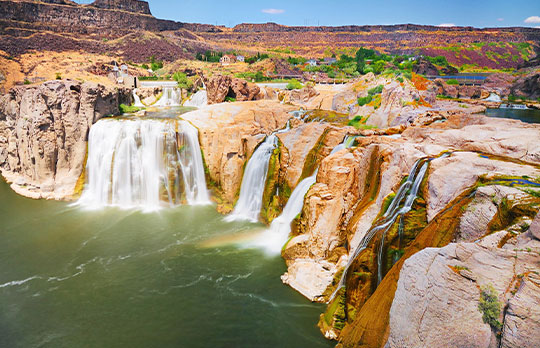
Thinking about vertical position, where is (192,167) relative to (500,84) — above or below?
below

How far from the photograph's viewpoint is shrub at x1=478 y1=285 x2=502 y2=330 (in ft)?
15.7

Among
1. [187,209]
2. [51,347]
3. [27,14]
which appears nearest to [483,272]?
[51,347]

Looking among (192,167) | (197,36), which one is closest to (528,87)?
(192,167)

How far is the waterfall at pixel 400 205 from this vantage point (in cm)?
892

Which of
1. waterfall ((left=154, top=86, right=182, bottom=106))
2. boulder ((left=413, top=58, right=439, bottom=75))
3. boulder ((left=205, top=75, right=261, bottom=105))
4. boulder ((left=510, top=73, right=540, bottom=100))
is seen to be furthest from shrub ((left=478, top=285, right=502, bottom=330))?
boulder ((left=413, top=58, right=439, bottom=75))

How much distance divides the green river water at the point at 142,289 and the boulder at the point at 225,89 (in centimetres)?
1627

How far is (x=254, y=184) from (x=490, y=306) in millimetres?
13778

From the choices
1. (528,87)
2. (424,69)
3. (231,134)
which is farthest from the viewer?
(424,69)

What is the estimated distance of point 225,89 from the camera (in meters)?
30.3

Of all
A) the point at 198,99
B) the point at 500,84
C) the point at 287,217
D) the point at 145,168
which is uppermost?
the point at 500,84

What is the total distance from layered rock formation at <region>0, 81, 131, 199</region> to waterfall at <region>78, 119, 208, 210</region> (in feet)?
5.21

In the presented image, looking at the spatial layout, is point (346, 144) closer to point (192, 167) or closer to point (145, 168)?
point (192, 167)

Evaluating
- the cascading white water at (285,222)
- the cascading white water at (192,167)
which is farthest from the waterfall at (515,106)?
the cascading white water at (192,167)

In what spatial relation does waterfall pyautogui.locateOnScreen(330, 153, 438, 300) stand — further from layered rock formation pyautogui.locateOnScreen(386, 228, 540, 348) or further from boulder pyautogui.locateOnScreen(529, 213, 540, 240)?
boulder pyautogui.locateOnScreen(529, 213, 540, 240)
